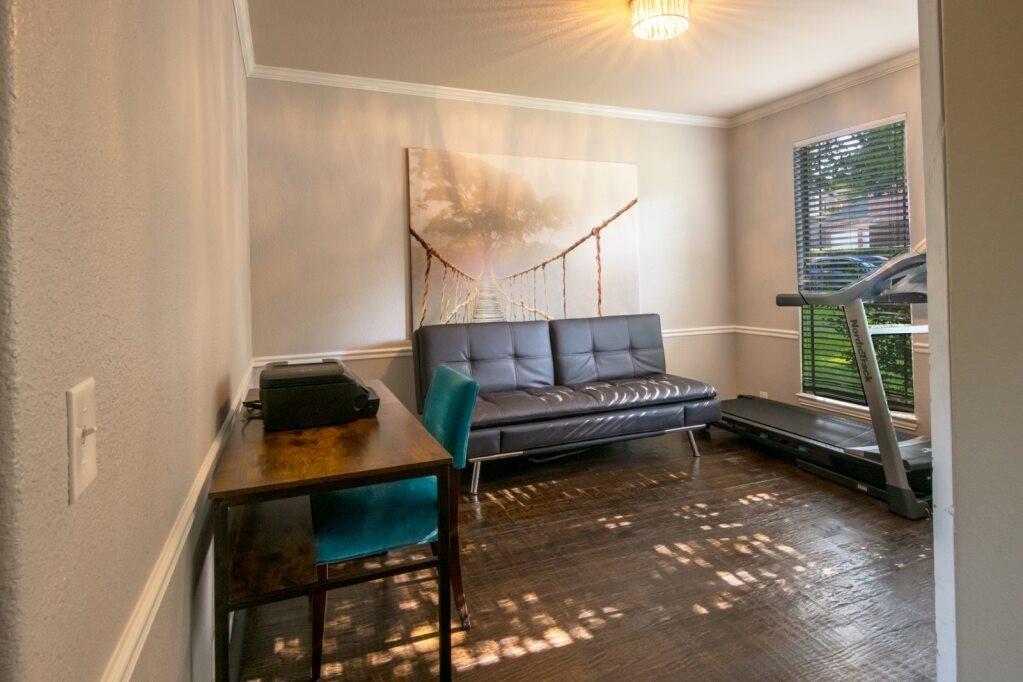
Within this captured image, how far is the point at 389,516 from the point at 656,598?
1.13 m

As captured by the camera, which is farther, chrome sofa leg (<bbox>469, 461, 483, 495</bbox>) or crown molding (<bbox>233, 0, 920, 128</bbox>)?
crown molding (<bbox>233, 0, 920, 128</bbox>)

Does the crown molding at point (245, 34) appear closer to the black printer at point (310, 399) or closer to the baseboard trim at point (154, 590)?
the black printer at point (310, 399)

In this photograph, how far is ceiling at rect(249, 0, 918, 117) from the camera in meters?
2.89

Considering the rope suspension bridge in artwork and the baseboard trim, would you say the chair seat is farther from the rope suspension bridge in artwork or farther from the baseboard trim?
the rope suspension bridge in artwork

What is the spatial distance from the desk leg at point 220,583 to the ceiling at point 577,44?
8.46ft

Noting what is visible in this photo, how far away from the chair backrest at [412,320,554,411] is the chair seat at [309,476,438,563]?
1858 millimetres

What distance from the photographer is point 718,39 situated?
3.28 meters

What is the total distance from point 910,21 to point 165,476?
4.11 m

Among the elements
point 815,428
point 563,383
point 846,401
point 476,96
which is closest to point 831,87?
point 846,401

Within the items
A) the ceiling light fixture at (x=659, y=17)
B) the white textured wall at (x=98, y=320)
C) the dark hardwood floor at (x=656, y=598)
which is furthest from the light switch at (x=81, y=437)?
the ceiling light fixture at (x=659, y=17)

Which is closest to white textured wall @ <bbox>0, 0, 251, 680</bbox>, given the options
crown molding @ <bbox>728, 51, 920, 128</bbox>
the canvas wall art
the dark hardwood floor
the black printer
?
the black printer

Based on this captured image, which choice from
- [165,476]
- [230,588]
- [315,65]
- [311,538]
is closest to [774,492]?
[311,538]

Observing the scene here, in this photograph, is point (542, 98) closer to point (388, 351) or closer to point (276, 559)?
point (388, 351)

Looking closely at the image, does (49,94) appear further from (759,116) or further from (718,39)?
(759,116)
